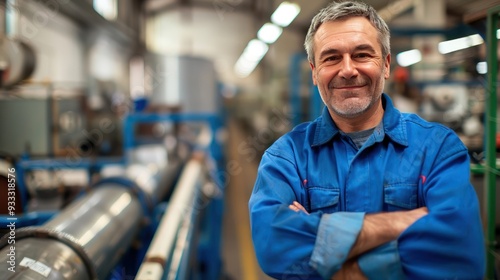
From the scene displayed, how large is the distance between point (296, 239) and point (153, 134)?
17.0ft

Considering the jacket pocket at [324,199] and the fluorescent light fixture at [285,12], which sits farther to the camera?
the fluorescent light fixture at [285,12]

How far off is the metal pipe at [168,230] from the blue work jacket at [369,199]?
55 cm

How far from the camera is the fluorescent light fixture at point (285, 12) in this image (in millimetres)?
1548

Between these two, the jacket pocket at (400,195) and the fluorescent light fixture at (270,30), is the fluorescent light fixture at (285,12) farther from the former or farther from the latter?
the jacket pocket at (400,195)

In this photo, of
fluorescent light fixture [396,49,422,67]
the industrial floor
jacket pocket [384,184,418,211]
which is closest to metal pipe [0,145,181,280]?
the industrial floor

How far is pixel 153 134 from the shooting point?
5898 mm

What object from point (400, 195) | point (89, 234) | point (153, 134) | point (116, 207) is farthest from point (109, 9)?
point (400, 195)

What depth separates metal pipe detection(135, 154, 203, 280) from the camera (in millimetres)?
1413

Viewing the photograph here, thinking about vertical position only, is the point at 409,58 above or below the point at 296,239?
above

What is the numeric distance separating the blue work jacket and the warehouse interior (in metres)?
0.44

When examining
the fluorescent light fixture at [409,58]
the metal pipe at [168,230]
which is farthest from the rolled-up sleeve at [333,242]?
the fluorescent light fixture at [409,58]

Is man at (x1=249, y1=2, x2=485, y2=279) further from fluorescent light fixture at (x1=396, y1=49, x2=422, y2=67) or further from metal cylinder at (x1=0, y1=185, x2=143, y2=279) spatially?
fluorescent light fixture at (x1=396, y1=49, x2=422, y2=67)

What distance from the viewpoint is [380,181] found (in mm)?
997

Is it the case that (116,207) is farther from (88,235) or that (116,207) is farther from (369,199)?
(369,199)
